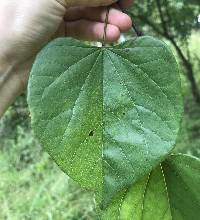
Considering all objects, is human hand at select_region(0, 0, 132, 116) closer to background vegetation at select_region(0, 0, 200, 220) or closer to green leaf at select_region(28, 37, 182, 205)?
green leaf at select_region(28, 37, 182, 205)

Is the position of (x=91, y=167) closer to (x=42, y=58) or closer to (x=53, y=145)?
(x=53, y=145)

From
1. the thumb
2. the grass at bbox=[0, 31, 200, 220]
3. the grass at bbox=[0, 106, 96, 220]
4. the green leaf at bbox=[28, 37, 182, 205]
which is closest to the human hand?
the thumb

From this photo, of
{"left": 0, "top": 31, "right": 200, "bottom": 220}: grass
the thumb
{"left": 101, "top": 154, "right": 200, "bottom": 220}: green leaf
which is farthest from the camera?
{"left": 0, "top": 31, "right": 200, "bottom": 220}: grass

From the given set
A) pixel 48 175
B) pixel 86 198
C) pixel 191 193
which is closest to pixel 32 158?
pixel 48 175

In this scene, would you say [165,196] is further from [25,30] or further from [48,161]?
[48,161]

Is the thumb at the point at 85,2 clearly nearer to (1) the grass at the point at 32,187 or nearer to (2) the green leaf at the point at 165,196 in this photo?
(2) the green leaf at the point at 165,196

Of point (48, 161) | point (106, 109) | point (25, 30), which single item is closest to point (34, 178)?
point (48, 161)
